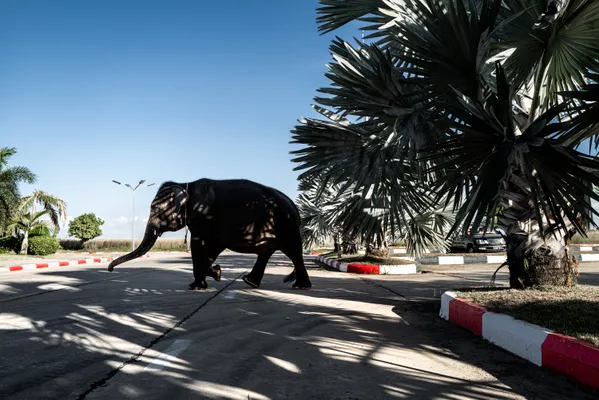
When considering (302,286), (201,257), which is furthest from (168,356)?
(302,286)

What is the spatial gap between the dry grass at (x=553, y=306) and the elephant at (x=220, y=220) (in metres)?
2.83

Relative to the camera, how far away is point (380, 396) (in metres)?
2.19

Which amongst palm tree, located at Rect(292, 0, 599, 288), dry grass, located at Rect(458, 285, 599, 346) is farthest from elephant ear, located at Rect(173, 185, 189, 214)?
dry grass, located at Rect(458, 285, 599, 346)

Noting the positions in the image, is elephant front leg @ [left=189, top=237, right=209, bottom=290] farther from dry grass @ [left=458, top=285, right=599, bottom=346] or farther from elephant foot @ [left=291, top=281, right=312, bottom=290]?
dry grass @ [left=458, top=285, right=599, bottom=346]

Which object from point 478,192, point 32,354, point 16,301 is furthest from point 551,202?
point 16,301

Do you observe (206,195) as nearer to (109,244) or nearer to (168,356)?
(168,356)

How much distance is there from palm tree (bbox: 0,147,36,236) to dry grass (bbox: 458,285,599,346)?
22.1 m

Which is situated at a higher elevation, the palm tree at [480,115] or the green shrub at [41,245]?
the palm tree at [480,115]

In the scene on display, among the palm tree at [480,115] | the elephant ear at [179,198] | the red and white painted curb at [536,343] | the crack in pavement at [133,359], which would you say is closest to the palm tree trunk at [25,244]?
the elephant ear at [179,198]

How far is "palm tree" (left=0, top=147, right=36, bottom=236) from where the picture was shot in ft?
68.4

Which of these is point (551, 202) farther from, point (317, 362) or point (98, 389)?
point (98, 389)

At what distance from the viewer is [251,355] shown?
2951 millimetres

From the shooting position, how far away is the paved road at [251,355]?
2.28 metres

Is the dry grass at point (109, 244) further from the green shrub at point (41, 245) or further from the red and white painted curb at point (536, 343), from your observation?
the red and white painted curb at point (536, 343)
